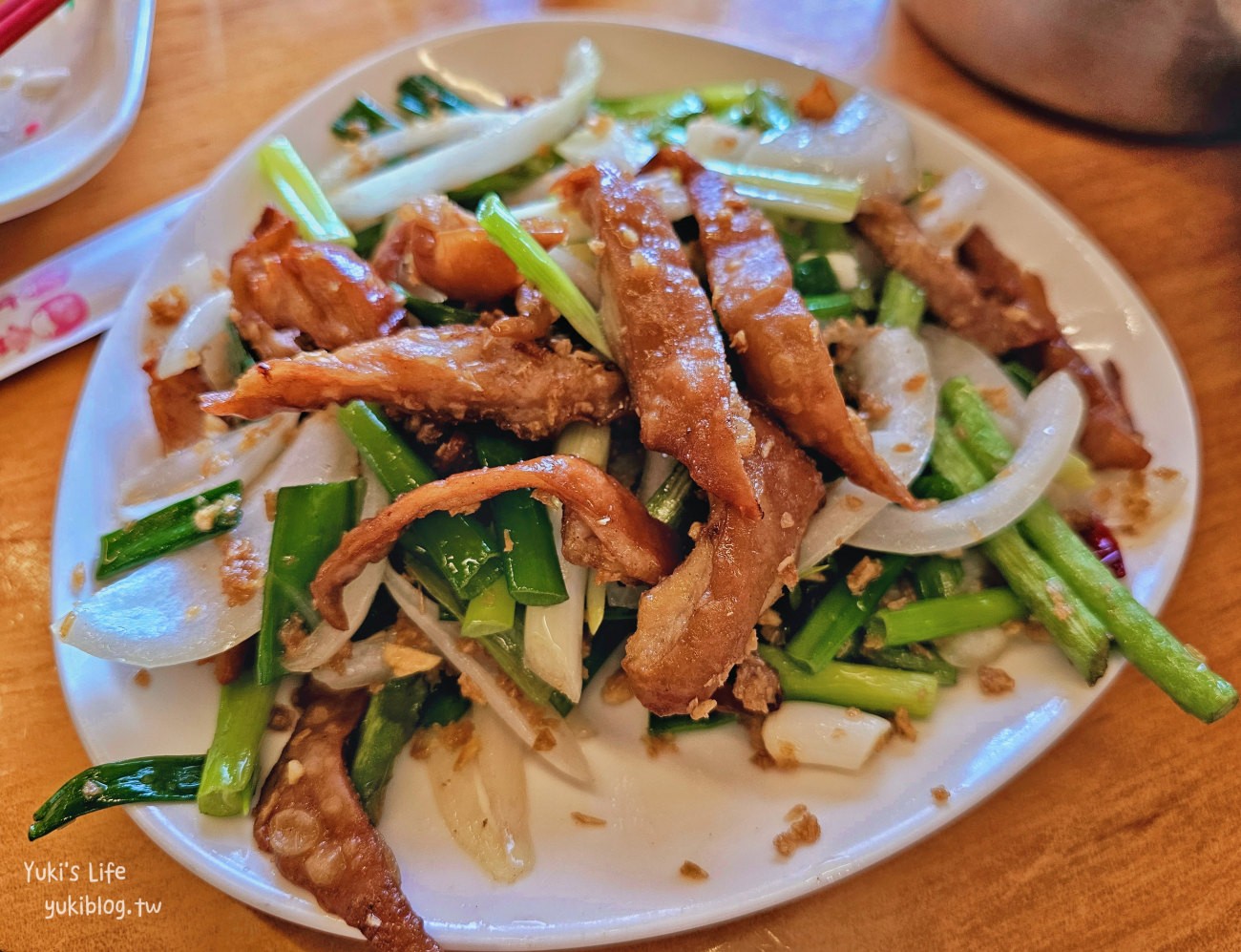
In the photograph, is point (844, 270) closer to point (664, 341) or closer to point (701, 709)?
point (664, 341)

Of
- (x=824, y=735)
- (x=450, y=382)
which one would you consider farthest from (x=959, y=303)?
(x=450, y=382)

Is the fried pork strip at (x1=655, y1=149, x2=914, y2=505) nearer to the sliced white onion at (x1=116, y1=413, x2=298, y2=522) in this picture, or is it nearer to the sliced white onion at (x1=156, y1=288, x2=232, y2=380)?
the sliced white onion at (x1=116, y1=413, x2=298, y2=522)

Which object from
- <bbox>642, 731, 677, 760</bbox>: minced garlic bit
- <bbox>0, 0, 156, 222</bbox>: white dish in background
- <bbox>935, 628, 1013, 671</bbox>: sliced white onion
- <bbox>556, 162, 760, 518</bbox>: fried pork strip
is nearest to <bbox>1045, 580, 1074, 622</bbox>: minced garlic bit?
<bbox>935, 628, 1013, 671</bbox>: sliced white onion

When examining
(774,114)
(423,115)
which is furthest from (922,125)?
(423,115)

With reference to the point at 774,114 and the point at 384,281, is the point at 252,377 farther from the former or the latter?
the point at 774,114

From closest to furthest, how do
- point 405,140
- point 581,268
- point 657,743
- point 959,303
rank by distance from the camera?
point 657,743
point 581,268
point 959,303
point 405,140
